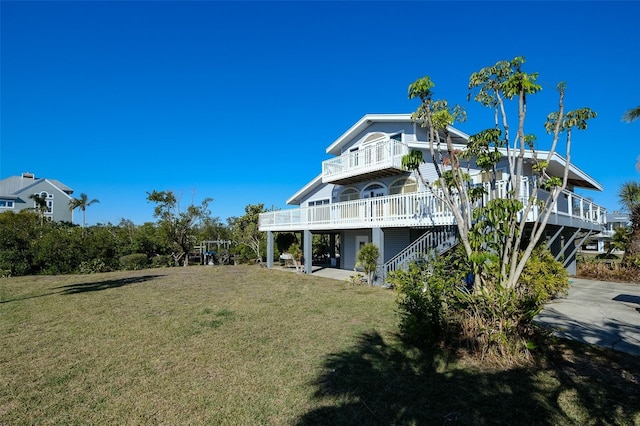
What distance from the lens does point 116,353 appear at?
5.36 m

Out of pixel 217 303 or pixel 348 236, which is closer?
pixel 217 303

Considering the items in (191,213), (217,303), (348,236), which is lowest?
(217,303)

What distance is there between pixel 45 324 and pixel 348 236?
14.5m

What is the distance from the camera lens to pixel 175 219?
904 inches

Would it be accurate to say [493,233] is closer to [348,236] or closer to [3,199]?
[348,236]

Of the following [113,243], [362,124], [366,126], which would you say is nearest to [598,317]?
[362,124]

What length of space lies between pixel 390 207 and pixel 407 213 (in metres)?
1.00

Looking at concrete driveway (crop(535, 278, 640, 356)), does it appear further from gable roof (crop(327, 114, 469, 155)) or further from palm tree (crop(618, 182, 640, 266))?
gable roof (crop(327, 114, 469, 155))

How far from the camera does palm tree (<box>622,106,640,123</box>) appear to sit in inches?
573

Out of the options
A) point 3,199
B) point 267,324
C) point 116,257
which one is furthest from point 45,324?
point 3,199

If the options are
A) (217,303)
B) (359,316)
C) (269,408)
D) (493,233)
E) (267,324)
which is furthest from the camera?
(217,303)

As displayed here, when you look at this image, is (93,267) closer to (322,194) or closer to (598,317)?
(322,194)

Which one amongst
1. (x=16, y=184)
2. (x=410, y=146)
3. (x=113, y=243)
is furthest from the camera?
(x=16, y=184)

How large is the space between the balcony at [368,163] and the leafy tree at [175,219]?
1095cm
